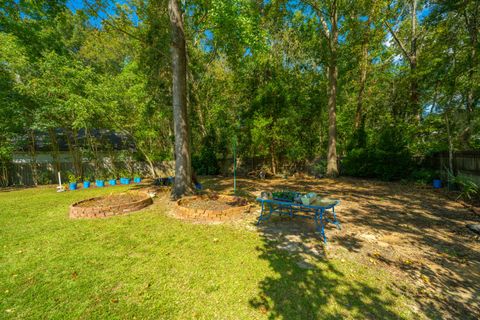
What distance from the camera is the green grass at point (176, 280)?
221 cm

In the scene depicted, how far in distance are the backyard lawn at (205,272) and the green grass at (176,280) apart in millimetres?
14

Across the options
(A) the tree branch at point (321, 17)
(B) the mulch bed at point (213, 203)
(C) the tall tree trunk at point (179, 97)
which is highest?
(A) the tree branch at point (321, 17)

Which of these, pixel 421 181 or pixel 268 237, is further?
pixel 421 181

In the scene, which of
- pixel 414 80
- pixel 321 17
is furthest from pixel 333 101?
pixel 321 17

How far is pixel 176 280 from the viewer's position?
2.74 metres

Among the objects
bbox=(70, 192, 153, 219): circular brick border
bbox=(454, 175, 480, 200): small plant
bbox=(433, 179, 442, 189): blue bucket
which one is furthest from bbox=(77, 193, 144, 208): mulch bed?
bbox=(433, 179, 442, 189): blue bucket

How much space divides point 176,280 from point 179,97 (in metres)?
5.79

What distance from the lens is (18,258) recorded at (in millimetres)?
3369

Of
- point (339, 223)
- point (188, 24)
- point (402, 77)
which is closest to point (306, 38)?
point (402, 77)

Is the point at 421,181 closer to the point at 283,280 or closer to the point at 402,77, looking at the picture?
the point at 402,77

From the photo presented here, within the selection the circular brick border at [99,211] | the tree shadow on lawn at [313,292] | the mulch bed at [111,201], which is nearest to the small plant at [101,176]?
the mulch bed at [111,201]

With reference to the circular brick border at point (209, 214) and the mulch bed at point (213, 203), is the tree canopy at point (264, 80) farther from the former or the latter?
the circular brick border at point (209, 214)

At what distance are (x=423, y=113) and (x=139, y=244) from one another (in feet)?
54.7

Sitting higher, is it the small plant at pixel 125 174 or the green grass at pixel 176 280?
the small plant at pixel 125 174
